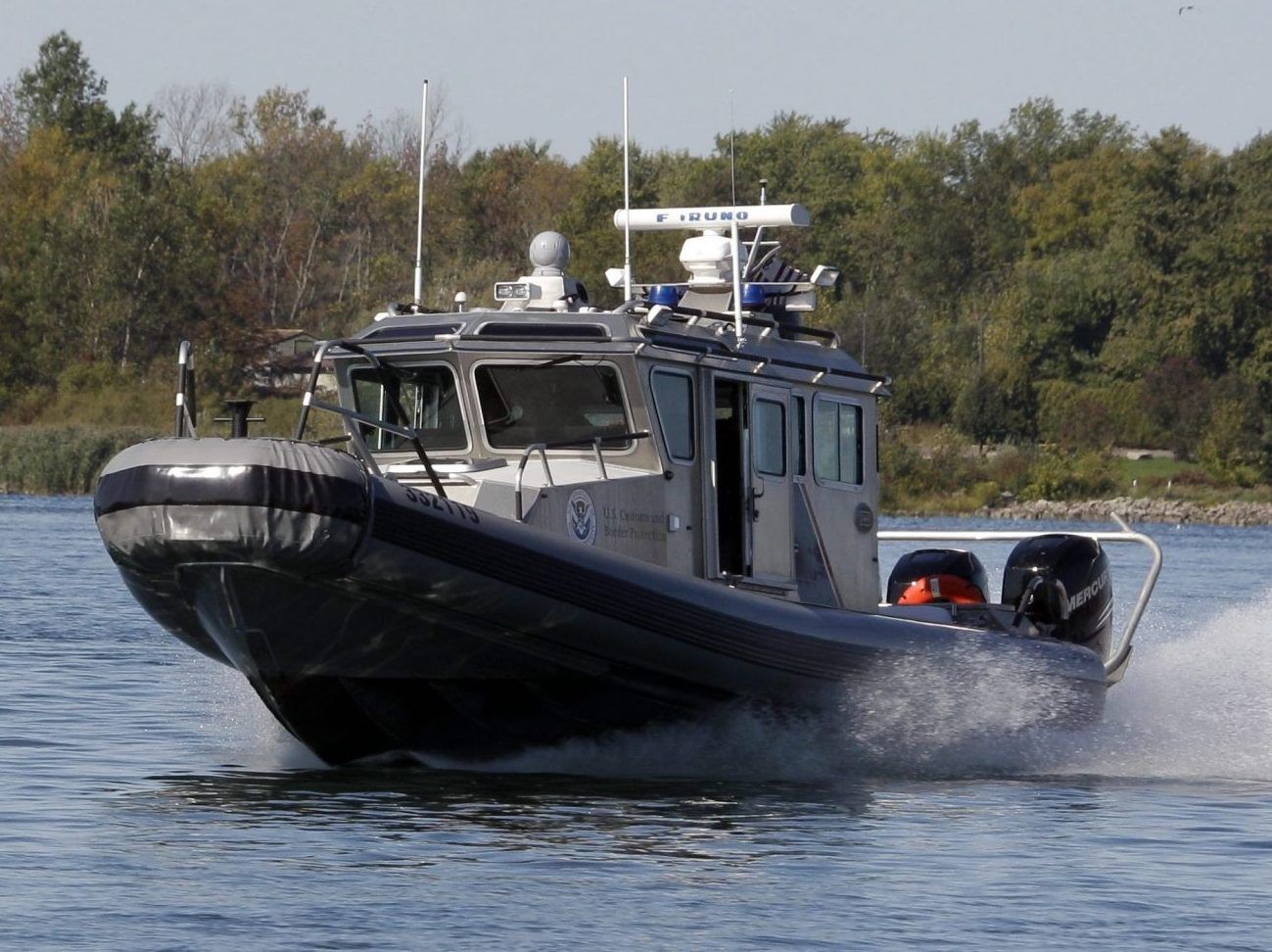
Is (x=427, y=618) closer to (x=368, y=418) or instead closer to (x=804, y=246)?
(x=368, y=418)

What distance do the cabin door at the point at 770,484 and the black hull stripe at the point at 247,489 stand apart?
270 centimetres

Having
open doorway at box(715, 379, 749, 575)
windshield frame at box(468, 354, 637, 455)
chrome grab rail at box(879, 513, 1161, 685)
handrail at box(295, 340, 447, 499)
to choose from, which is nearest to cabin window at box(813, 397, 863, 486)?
open doorway at box(715, 379, 749, 575)

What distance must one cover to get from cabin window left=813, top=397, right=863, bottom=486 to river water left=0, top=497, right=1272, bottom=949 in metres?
1.30

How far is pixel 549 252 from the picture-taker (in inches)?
455

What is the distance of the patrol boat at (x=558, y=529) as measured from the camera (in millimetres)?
9352

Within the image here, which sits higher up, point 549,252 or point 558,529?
point 549,252

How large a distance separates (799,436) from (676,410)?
1.04 metres

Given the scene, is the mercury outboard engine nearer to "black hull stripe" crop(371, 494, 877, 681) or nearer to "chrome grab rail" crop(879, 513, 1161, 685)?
"chrome grab rail" crop(879, 513, 1161, 685)

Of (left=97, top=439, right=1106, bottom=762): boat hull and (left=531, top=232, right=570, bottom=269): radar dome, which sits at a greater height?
(left=531, top=232, right=570, bottom=269): radar dome

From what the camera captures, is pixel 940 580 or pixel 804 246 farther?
pixel 804 246

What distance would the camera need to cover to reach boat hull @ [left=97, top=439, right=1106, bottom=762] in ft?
30.2

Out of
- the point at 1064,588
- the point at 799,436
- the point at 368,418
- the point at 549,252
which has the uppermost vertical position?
the point at 549,252

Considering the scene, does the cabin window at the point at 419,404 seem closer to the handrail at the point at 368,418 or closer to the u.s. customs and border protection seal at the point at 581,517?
the handrail at the point at 368,418

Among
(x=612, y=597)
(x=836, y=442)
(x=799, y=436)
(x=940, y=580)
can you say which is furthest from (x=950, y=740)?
(x=612, y=597)
